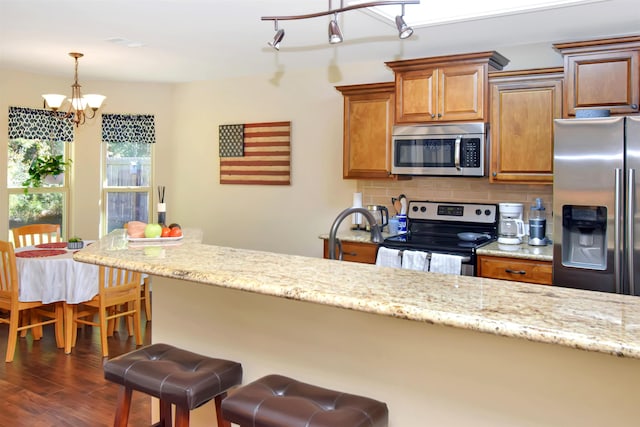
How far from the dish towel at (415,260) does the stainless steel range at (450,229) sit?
0.18 ft

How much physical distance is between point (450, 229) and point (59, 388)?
305cm

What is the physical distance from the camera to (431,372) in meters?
1.76

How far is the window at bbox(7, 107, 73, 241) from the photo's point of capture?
5.55 metres

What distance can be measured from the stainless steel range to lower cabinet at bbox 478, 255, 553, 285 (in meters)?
0.08

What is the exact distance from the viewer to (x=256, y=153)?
5.76m

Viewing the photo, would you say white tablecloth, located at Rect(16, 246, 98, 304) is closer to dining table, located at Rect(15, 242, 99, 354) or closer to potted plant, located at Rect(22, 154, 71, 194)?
dining table, located at Rect(15, 242, 99, 354)

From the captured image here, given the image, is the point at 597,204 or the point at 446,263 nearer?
the point at 597,204

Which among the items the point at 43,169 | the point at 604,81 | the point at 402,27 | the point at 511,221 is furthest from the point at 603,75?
the point at 43,169

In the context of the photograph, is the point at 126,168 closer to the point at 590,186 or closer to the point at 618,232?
the point at 590,186

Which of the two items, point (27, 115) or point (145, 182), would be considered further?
point (145, 182)

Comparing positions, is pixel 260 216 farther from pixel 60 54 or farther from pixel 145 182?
pixel 60 54

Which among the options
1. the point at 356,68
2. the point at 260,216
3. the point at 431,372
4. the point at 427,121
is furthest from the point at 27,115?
the point at 431,372

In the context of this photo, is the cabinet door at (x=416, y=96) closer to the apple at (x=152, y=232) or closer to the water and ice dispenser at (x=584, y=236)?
the water and ice dispenser at (x=584, y=236)

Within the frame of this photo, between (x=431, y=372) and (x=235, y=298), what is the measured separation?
0.87m
